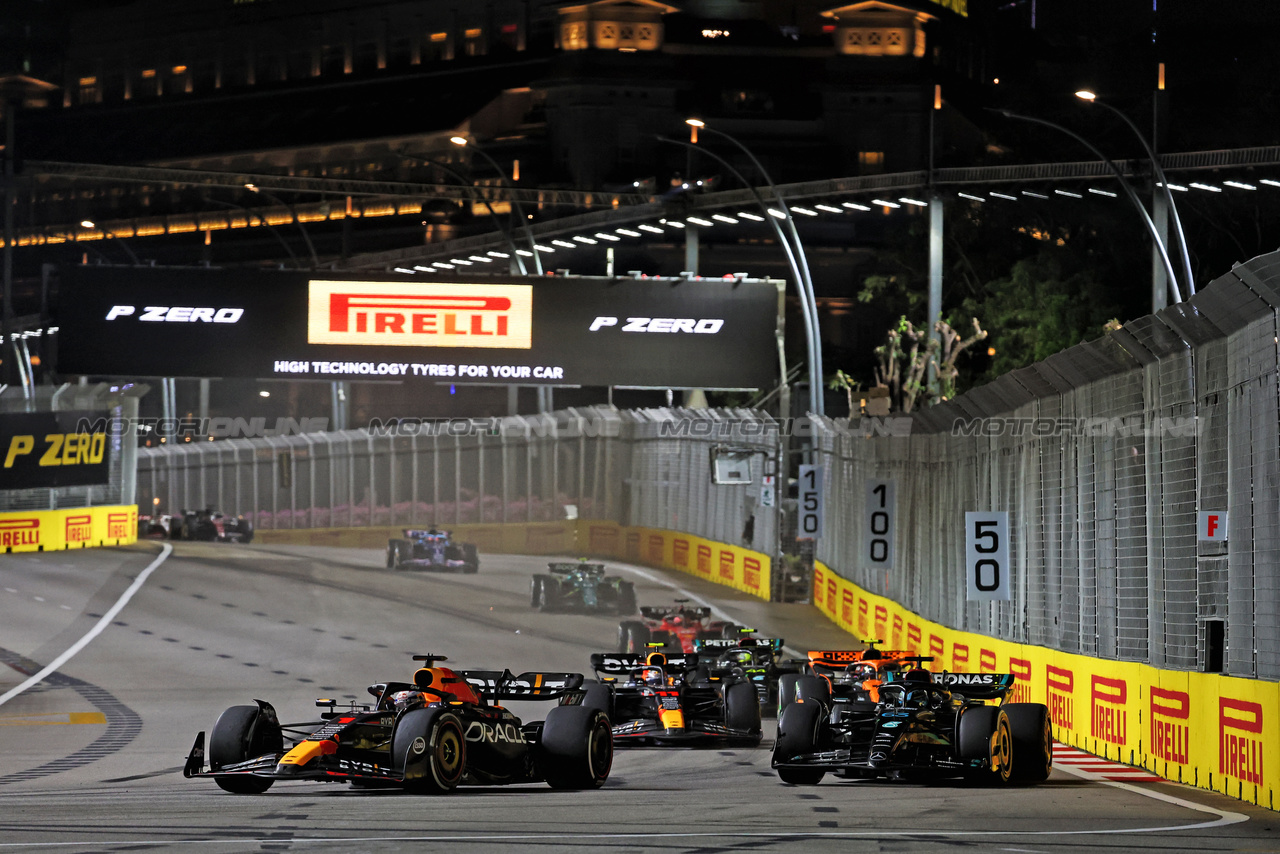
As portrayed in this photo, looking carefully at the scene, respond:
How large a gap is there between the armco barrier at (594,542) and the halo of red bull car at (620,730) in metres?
23.0

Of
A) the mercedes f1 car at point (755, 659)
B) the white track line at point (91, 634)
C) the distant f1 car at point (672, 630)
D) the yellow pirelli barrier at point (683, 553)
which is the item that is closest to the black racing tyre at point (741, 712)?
the mercedes f1 car at point (755, 659)

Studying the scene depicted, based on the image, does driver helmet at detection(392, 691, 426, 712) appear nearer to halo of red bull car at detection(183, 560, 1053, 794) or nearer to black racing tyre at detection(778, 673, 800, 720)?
halo of red bull car at detection(183, 560, 1053, 794)

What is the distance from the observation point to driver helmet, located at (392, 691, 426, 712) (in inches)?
510

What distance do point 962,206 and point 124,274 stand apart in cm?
3606

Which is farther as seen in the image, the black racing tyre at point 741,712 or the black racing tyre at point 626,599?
the black racing tyre at point 626,599

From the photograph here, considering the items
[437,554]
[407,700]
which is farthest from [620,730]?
[437,554]

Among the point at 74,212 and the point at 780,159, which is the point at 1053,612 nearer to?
the point at 780,159

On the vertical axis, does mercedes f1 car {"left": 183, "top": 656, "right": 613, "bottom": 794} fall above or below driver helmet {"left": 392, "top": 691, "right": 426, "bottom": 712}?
below

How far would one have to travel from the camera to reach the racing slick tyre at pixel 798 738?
46.2 feet

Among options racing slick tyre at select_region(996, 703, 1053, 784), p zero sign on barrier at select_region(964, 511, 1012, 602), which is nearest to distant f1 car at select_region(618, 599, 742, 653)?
p zero sign on barrier at select_region(964, 511, 1012, 602)

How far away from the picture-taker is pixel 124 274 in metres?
37.2

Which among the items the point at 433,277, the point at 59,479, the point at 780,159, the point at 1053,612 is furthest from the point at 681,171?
the point at 1053,612

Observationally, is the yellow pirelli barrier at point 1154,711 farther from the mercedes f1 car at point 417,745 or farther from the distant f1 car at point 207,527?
the distant f1 car at point 207,527

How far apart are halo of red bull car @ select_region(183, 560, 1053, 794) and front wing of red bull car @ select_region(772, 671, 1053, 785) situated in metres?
0.01
